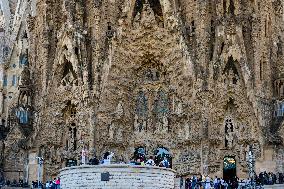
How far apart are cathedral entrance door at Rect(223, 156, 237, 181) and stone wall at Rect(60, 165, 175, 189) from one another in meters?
11.4

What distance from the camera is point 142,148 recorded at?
40750mm

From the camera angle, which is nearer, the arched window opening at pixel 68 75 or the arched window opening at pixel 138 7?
the arched window opening at pixel 68 75

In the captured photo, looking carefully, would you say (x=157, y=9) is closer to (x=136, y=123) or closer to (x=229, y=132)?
(x=136, y=123)

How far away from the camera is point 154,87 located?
41.4 metres

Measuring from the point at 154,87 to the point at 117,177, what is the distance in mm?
14572

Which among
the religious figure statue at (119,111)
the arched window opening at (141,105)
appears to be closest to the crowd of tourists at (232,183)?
the religious figure statue at (119,111)

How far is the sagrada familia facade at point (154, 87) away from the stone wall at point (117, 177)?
1019cm

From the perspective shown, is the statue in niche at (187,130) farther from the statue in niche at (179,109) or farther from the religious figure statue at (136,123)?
the religious figure statue at (136,123)

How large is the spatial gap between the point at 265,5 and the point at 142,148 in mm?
12434

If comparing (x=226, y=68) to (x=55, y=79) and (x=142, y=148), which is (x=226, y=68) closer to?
(x=142, y=148)

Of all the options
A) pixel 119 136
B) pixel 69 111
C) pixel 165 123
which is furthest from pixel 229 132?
pixel 69 111

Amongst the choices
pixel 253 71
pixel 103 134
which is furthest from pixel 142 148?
pixel 253 71

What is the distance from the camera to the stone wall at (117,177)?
90.2 feet

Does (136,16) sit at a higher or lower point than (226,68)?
higher
